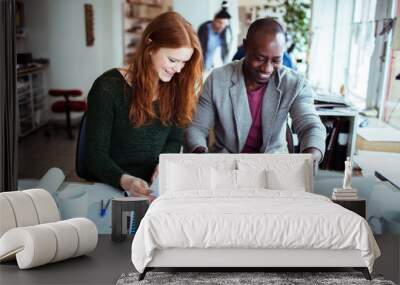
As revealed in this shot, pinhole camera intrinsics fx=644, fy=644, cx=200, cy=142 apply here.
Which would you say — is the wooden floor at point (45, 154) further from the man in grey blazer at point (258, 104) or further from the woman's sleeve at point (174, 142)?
the man in grey blazer at point (258, 104)

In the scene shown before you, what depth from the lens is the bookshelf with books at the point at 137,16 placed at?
220 inches

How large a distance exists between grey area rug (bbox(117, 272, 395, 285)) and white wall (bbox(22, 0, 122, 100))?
1.98m

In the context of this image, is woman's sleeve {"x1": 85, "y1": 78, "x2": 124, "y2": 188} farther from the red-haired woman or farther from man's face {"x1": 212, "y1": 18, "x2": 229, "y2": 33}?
man's face {"x1": 212, "y1": 18, "x2": 229, "y2": 33}

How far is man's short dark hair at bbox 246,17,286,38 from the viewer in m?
5.59

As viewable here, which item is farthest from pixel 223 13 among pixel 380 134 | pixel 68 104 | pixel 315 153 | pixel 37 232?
pixel 37 232

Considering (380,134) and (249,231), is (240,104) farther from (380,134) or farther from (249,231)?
(249,231)

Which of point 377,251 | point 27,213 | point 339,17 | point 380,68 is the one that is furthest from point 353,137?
point 27,213

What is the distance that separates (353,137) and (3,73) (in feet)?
10.4

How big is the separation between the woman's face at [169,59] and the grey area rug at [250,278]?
1.82 m

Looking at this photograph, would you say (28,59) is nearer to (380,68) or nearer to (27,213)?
(27,213)

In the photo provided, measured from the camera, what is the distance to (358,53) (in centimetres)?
562

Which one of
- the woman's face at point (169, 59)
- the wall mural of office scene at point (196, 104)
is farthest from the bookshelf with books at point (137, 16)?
the woman's face at point (169, 59)

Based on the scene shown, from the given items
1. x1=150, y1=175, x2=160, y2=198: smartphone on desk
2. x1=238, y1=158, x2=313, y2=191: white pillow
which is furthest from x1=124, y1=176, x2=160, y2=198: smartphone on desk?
x1=238, y1=158, x2=313, y2=191: white pillow

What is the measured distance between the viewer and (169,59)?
5.59m
